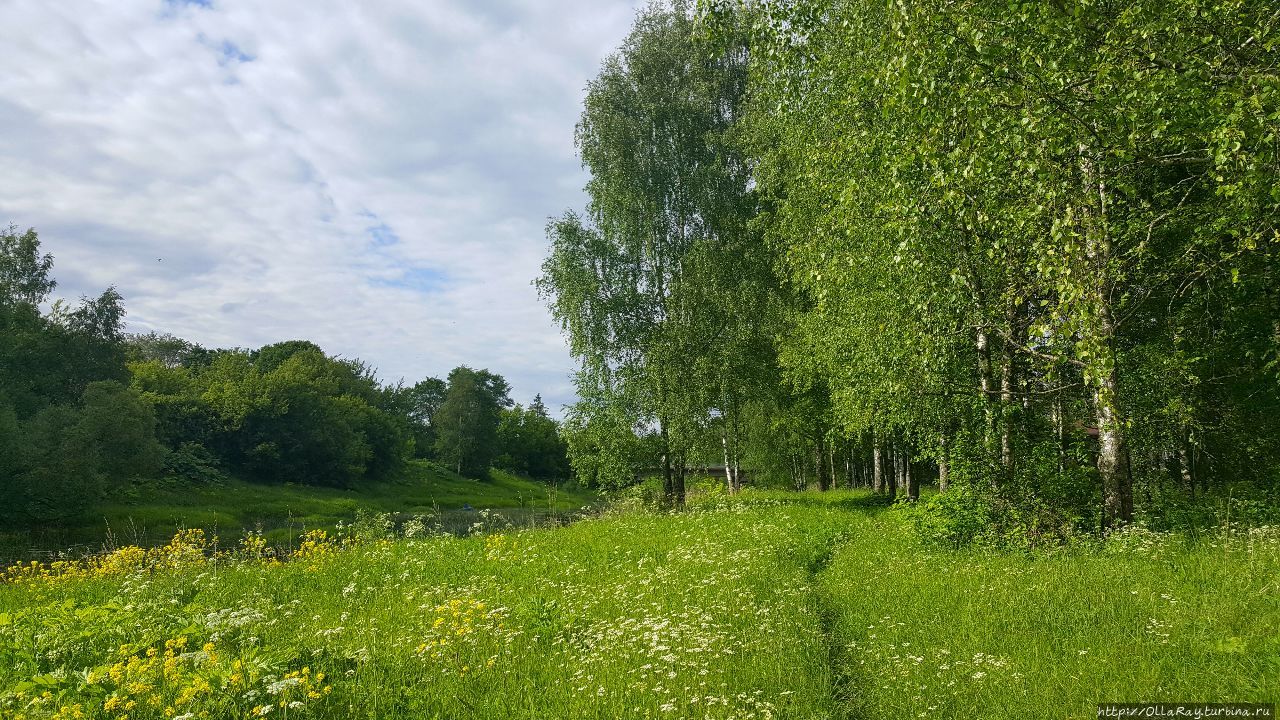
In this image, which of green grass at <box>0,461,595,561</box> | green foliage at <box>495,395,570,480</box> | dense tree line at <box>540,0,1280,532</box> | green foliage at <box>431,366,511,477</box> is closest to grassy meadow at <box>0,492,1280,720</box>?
dense tree line at <box>540,0,1280,532</box>

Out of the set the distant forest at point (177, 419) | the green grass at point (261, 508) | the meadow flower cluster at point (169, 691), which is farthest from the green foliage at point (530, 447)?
the meadow flower cluster at point (169, 691)

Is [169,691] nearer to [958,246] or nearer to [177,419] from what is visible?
[958,246]

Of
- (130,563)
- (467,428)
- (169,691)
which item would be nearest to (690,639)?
(169,691)

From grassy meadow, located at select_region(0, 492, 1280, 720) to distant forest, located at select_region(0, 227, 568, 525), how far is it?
3403 cm

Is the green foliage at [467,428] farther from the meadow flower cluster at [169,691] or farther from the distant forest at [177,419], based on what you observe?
the meadow flower cluster at [169,691]

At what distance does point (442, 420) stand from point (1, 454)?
56.8m

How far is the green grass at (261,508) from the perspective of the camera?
109 feet

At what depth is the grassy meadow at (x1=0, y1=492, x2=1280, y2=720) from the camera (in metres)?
5.07

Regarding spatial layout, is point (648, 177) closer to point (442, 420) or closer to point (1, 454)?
point (1, 454)

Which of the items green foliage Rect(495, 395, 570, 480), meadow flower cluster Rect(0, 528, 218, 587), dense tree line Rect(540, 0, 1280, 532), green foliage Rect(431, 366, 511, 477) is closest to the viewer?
dense tree line Rect(540, 0, 1280, 532)

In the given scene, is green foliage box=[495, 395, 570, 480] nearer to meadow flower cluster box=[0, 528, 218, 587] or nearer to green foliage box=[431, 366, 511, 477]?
green foliage box=[431, 366, 511, 477]

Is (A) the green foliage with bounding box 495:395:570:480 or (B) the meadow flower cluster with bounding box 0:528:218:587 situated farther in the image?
(A) the green foliage with bounding box 495:395:570:480

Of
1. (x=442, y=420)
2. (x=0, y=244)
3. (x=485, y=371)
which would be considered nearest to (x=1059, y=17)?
(x=0, y=244)

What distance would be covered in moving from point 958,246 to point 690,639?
9.54 metres
